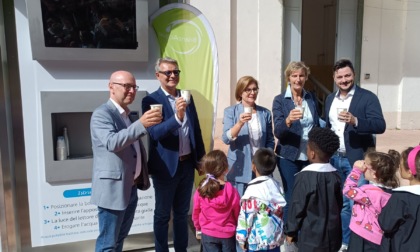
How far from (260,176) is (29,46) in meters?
1.95

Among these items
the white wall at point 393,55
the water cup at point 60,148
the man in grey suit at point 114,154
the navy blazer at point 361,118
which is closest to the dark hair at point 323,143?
the navy blazer at point 361,118

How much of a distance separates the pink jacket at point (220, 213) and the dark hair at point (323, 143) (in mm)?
598

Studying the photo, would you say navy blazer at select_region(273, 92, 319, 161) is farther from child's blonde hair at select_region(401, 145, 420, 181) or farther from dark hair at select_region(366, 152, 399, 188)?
child's blonde hair at select_region(401, 145, 420, 181)

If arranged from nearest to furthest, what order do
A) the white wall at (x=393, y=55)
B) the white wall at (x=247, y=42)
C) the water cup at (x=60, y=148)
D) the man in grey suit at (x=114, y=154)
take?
the man in grey suit at (x=114, y=154) → the water cup at (x=60, y=148) → the white wall at (x=247, y=42) → the white wall at (x=393, y=55)

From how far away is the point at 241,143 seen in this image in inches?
108

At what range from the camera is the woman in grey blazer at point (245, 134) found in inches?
107

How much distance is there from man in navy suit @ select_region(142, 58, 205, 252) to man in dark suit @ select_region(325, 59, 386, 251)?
44.2 inches

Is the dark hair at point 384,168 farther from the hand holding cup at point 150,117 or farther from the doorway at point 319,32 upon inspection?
the doorway at point 319,32

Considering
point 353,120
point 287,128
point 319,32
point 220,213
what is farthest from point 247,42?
point 319,32

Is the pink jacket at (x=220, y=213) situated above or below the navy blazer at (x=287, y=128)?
below

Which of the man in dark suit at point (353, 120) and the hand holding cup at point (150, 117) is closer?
the hand holding cup at point (150, 117)

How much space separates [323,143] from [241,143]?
0.75 meters

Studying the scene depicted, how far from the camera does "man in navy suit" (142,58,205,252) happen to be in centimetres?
244

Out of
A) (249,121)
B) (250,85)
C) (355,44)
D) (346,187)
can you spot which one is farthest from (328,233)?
(355,44)
